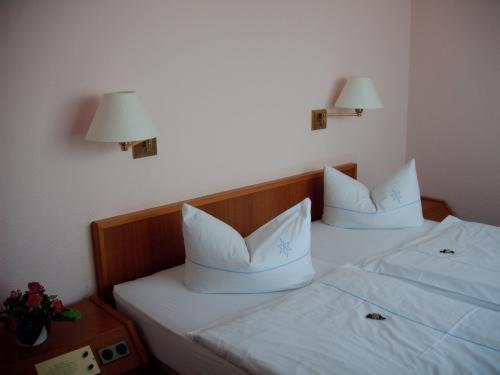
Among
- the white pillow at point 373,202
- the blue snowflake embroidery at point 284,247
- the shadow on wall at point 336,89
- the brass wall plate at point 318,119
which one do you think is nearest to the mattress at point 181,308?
the blue snowflake embroidery at point 284,247

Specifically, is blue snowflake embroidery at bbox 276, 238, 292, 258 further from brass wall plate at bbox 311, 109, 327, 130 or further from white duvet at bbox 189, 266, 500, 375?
brass wall plate at bbox 311, 109, 327, 130

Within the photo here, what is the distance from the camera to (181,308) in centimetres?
179

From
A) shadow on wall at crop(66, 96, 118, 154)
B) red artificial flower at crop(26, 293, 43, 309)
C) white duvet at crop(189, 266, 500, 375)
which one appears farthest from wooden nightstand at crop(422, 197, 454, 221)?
red artificial flower at crop(26, 293, 43, 309)

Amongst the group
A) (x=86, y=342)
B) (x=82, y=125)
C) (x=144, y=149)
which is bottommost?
(x=86, y=342)

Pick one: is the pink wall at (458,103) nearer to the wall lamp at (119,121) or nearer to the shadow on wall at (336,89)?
the shadow on wall at (336,89)

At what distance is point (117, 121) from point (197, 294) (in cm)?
A: 70

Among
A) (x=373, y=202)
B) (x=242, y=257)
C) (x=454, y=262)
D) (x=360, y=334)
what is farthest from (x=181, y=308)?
(x=373, y=202)

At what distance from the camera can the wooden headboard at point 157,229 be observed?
6.44 feet

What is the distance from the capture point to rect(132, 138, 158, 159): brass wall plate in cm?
201

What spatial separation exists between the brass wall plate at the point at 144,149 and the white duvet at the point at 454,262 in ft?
3.23

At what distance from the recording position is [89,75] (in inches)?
72.5

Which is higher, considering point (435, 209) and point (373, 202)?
point (373, 202)

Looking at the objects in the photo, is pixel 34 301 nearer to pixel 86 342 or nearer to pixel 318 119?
pixel 86 342

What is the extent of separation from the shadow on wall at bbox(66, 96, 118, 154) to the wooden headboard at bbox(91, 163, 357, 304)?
288 millimetres
